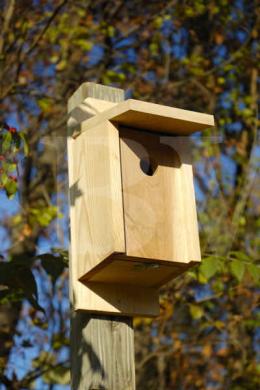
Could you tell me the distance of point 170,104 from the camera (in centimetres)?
747

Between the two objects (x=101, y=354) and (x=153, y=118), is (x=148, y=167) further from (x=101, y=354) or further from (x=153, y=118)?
(x=101, y=354)

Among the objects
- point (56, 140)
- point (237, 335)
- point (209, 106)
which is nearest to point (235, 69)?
point (209, 106)

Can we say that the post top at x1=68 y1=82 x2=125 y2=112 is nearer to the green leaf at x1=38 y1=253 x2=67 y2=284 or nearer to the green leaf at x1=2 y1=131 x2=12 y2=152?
the green leaf at x1=2 y1=131 x2=12 y2=152

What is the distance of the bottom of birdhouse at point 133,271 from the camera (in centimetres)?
277

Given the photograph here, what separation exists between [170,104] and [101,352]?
492 centimetres

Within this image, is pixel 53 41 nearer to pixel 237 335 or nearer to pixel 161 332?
pixel 161 332

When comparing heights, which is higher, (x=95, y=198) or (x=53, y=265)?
(x=95, y=198)

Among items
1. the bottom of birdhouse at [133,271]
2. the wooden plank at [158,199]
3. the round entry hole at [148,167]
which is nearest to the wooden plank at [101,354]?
the bottom of birdhouse at [133,271]

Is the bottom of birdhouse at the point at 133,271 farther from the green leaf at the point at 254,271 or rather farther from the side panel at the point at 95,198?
the green leaf at the point at 254,271

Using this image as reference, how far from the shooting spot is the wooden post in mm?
2723

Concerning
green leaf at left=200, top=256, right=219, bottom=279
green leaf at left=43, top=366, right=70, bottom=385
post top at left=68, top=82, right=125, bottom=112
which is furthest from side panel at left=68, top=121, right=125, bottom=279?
green leaf at left=43, top=366, right=70, bottom=385

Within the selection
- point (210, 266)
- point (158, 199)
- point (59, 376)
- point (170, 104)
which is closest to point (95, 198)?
point (158, 199)

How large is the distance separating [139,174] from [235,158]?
5295 mm

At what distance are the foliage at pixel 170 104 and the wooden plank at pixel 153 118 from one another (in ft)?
9.89
